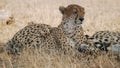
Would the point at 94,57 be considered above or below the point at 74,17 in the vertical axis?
below

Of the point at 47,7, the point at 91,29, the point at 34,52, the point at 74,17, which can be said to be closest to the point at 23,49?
the point at 34,52

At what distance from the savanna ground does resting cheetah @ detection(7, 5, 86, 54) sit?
0.74m

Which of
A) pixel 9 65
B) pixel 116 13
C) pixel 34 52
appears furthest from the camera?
pixel 116 13

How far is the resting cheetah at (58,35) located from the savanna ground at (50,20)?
0.74 meters

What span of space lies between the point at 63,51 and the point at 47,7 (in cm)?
926

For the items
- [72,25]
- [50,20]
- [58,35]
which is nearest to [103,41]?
[72,25]

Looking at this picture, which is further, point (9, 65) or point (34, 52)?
point (34, 52)

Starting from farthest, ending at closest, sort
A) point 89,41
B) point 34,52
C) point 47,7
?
point 47,7
point 89,41
point 34,52

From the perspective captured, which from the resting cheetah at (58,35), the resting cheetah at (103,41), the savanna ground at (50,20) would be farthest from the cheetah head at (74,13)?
the savanna ground at (50,20)

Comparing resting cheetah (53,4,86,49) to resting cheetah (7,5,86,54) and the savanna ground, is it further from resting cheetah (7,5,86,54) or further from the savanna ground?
the savanna ground

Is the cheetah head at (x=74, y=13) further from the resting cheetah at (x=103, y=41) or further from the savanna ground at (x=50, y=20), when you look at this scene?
the savanna ground at (x=50, y=20)

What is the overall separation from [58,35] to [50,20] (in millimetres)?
5383

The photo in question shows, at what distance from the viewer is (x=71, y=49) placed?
7.23 m

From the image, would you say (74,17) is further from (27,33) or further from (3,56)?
(3,56)
